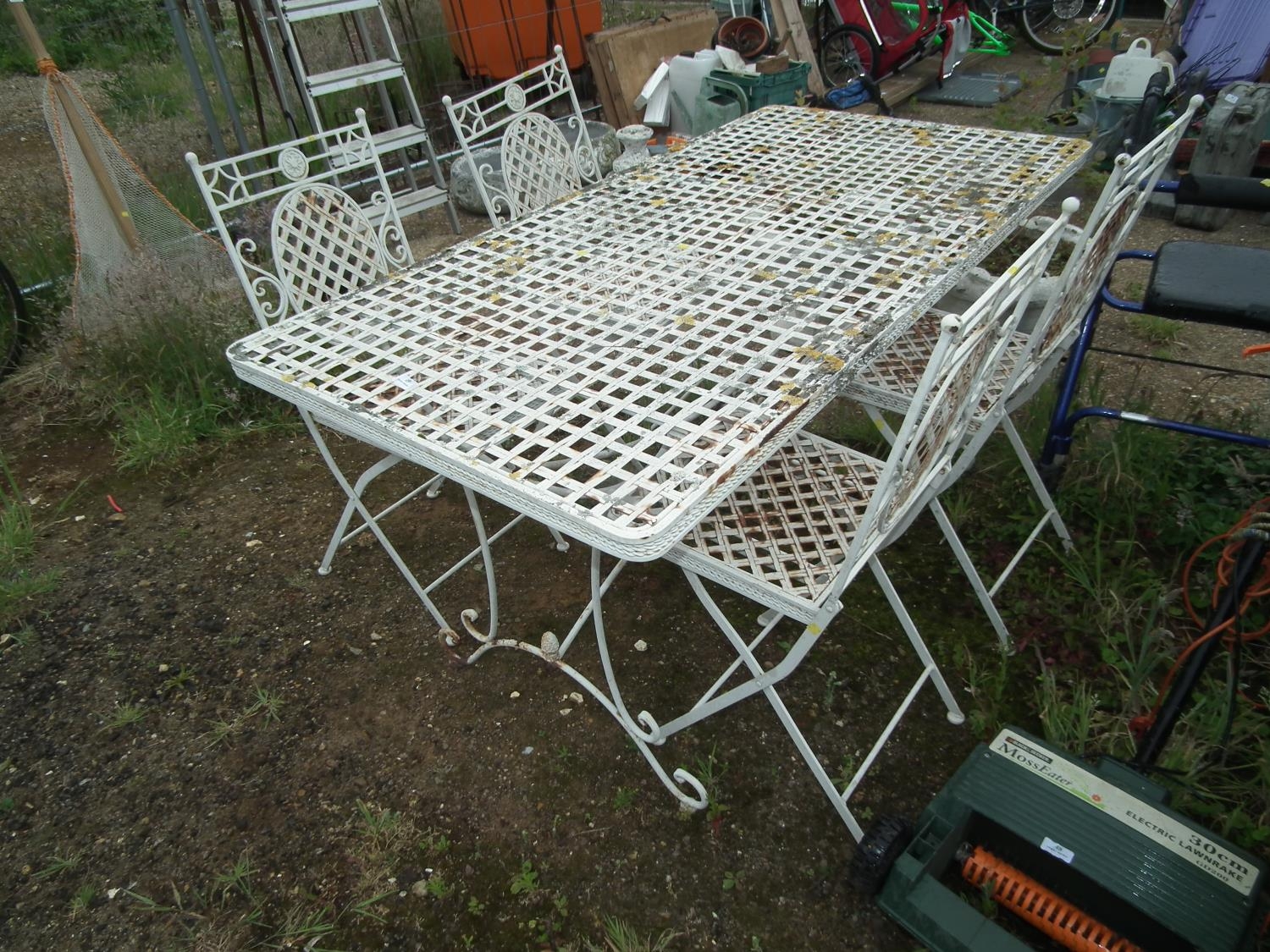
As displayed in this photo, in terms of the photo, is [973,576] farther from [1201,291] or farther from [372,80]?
[372,80]

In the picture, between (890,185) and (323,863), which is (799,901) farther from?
(890,185)

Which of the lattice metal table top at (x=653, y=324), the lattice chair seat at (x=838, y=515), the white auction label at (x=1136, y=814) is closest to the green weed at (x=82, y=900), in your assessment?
the lattice metal table top at (x=653, y=324)

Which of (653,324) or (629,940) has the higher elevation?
(653,324)

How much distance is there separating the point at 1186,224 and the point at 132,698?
5.42 metres

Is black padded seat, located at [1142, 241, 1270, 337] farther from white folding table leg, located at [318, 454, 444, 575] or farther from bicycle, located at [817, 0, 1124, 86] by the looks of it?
bicycle, located at [817, 0, 1124, 86]

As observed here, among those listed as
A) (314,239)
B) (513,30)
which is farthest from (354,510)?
(513,30)

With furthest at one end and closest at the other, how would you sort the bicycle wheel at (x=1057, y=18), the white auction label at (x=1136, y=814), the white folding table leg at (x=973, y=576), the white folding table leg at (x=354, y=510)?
the bicycle wheel at (x=1057, y=18) < the white folding table leg at (x=354, y=510) < the white folding table leg at (x=973, y=576) < the white auction label at (x=1136, y=814)

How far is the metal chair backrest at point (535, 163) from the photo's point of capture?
Result: 306 centimetres

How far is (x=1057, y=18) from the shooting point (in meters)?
7.47

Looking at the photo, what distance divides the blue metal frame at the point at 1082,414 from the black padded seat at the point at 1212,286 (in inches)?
3.1

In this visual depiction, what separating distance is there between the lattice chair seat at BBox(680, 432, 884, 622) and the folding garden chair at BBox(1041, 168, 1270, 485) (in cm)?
74

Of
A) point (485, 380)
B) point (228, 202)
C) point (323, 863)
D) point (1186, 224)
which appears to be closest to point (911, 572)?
point (485, 380)

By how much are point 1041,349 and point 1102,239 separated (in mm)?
344

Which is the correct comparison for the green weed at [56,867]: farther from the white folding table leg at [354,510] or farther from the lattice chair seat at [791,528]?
the lattice chair seat at [791,528]
